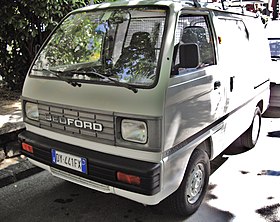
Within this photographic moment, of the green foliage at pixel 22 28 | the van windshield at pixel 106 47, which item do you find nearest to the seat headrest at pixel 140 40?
the van windshield at pixel 106 47

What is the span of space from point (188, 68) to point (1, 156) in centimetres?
258

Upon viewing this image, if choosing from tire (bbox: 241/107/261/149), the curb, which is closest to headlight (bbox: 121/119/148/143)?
the curb

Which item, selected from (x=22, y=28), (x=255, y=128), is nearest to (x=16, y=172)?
(x=22, y=28)

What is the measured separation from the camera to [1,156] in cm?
383

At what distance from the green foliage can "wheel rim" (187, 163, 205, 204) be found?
3.34 meters

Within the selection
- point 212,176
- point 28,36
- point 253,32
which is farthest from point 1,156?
point 253,32

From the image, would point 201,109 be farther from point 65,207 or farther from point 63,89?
point 65,207

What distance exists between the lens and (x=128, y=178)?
232cm

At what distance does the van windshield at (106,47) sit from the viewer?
2.60 meters

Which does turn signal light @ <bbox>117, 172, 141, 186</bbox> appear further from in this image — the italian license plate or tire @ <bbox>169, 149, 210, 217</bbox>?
tire @ <bbox>169, 149, 210, 217</bbox>

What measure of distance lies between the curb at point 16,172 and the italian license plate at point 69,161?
115 cm

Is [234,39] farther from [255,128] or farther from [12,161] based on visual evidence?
[12,161]

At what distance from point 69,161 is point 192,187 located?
117 centimetres

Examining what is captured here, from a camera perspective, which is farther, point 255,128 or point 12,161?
point 255,128
